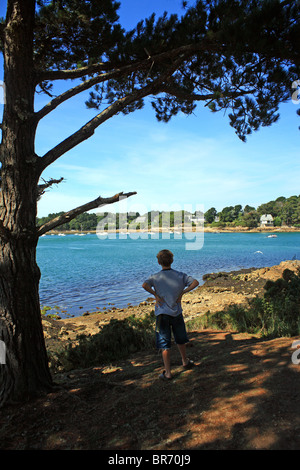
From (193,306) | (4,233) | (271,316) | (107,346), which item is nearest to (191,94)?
(4,233)

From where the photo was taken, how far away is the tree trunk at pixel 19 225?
4355 mm

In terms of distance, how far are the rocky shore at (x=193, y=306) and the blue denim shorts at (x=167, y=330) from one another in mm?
2856

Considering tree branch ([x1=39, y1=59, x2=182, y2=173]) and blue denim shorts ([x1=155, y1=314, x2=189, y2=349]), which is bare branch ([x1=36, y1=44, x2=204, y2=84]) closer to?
tree branch ([x1=39, y1=59, x2=182, y2=173])

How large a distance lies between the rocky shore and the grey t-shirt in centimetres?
302

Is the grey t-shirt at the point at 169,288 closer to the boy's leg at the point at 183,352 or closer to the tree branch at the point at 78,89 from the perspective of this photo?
the boy's leg at the point at 183,352

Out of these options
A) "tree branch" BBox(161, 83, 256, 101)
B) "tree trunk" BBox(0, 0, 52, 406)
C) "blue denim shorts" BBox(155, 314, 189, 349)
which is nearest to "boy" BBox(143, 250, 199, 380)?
"blue denim shorts" BBox(155, 314, 189, 349)

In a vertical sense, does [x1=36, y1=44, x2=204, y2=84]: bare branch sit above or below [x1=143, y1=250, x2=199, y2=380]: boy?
above

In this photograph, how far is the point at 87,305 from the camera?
16438 millimetres

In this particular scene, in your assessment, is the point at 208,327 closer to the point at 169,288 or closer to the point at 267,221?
the point at 169,288

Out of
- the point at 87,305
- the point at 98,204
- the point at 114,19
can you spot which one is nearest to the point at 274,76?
the point at 114,19

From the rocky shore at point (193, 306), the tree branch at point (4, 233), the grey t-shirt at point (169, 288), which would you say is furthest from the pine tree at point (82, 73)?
the rocky shore at point (193, 306)

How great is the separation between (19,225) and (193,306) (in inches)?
413

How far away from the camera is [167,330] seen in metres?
4.48

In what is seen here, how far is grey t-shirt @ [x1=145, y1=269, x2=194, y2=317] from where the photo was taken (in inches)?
175
